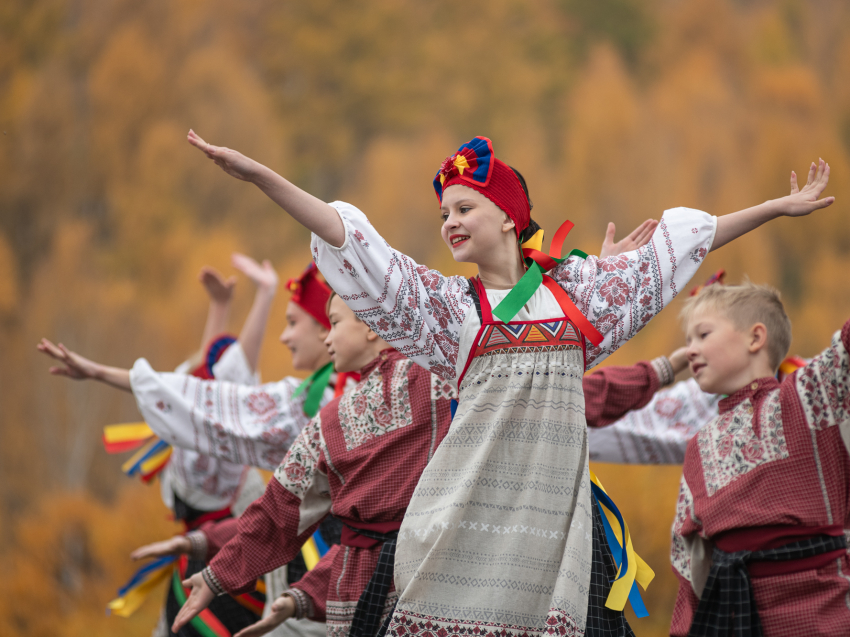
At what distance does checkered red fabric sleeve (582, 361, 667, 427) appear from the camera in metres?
2.32

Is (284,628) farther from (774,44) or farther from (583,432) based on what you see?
(774,44)

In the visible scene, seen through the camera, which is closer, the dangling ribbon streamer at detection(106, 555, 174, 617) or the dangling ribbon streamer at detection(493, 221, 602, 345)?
the dangling ribbon streamer at detection(493, 221, 602, 345)

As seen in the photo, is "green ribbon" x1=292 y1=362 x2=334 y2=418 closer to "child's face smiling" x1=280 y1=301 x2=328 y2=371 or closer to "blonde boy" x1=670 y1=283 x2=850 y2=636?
"child's face smiling" x1=280 y1=301 x2=328 y2=371

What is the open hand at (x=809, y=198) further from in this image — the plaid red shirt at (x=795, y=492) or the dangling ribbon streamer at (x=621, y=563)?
the dangling ribbon streamer at (x=621, y=563)

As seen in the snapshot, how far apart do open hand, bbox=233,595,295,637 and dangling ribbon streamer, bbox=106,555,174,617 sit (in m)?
1.38

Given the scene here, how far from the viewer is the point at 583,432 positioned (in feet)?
5.57

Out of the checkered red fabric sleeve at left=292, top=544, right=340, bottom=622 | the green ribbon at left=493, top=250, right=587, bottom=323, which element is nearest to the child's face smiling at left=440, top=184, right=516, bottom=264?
the green ribbon at left=493, top=250, right=587, bottom=323

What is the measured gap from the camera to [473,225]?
5.84 ft

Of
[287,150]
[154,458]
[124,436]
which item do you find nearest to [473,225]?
[124,436]

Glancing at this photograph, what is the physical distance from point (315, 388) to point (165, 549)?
2.54ft

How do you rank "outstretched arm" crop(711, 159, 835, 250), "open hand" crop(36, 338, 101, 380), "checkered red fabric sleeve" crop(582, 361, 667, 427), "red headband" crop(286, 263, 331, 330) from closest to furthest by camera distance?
"outstretched arm" crop(711, 159, 835, 250)
"checkered red fabric sleeve" crop(582, 361, 667, 427)
"open hand" crop(36, 338, 101, 380)
"red headband" crop(286, 263, 331, 330)

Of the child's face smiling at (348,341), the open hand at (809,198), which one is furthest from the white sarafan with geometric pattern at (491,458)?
the child's face smiling at (348,341)

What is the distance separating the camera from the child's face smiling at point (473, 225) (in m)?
1.79

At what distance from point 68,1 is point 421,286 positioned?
5.85 meters
